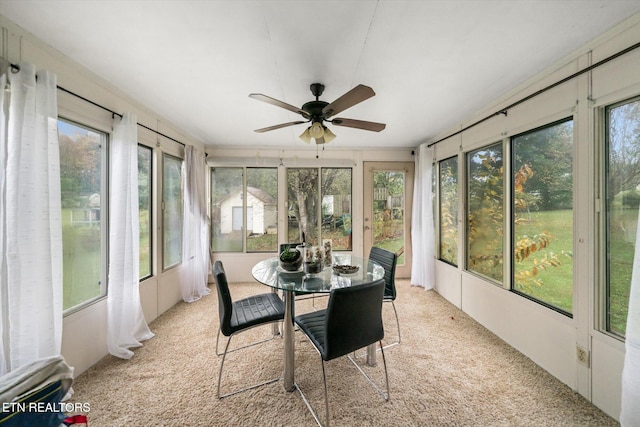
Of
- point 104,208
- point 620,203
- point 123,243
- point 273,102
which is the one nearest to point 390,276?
point 620,203

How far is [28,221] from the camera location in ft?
4.73

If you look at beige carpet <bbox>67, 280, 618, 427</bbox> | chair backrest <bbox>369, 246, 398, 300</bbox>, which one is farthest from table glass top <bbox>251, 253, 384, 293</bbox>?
beige carpet <bbox>67, 280, 618, 427</bbox>

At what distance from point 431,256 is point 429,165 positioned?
1454 mm

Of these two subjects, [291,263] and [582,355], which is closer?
[582,355]

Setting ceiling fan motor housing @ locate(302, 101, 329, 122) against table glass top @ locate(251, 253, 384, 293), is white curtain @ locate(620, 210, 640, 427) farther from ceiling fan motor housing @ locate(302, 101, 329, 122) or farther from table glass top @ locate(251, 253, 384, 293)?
ceiling fan motor housing @ locate(302, 101, 329, 122)

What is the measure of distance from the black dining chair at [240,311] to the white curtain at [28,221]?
0.99 m

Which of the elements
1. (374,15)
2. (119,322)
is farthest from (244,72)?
(119,322)

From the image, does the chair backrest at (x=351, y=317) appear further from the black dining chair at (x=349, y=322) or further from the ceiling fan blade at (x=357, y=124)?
the ceiling fan blade at (x=357, y=124)

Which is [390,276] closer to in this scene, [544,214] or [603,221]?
[544,214]

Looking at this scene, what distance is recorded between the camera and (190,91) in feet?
7.54

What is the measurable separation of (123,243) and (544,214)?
3.77m

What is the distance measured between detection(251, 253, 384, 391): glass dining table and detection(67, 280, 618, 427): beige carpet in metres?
0.18

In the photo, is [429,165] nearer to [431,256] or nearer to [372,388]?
[431,256]

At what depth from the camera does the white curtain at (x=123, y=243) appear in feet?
7.00
